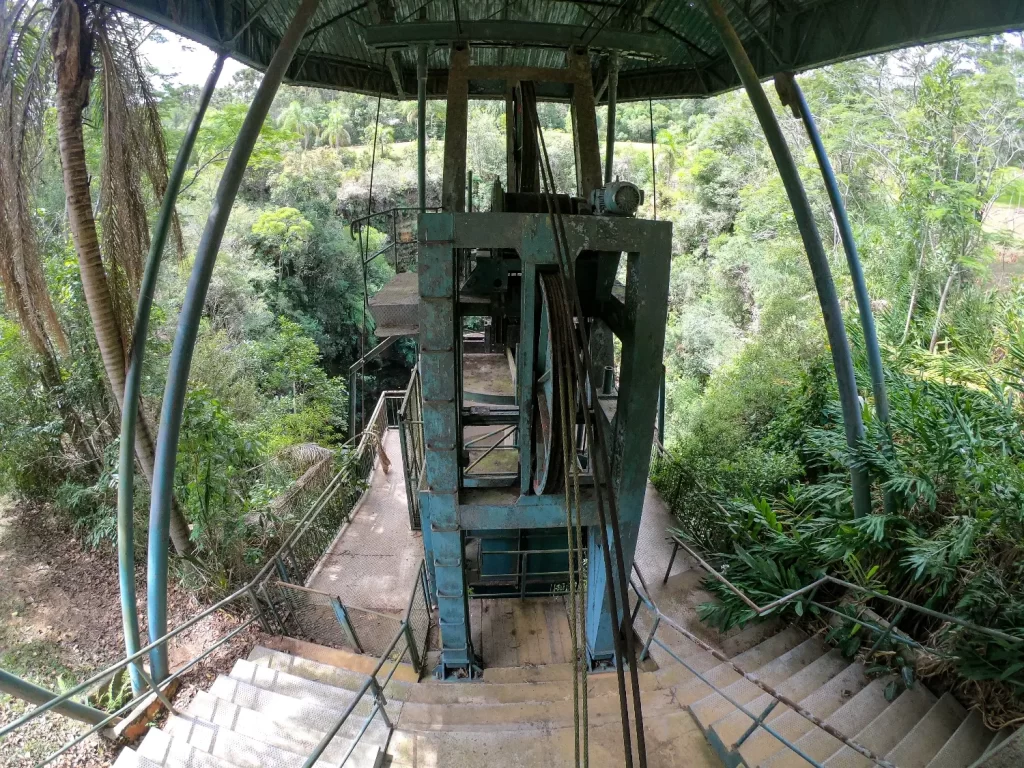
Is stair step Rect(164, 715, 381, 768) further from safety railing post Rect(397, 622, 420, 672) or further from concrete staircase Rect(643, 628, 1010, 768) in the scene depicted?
concrete staircase Rect(643, 628, 1010, 768)

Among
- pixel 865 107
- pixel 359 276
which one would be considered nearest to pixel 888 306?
pixel 865 107

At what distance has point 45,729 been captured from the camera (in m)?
6.44

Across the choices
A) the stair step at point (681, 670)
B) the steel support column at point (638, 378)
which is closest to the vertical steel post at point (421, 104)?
the steel support column at point (638, 378)

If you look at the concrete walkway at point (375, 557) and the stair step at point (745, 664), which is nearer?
the stair step at point (745, 664)

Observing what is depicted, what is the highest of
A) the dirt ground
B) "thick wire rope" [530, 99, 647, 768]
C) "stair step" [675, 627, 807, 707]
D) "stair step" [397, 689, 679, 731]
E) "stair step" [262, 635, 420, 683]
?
"thick wire rope" [530, 99, 647, 768]

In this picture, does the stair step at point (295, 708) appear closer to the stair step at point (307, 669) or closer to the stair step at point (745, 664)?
the stair step at point (307, 669)

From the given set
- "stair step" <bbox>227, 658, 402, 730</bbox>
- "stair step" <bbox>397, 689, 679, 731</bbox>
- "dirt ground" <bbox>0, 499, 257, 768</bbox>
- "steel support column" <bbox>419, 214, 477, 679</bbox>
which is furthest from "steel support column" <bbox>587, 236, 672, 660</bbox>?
"dirt ground" <bbox>0, 499, 257, 768</bbox>

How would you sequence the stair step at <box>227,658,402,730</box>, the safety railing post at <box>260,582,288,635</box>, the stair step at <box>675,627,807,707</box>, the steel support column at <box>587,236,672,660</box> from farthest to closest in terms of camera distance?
the safety railing post at <box>260,582,288,635</box> < the stair step at <box>675,627,807,707</box> < the stair step at <box>227,658,402,730</box> < the steel support column at <box>587,236,672,660</box>

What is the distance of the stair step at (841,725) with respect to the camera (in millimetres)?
4195

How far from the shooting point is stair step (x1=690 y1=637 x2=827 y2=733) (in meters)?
4.59

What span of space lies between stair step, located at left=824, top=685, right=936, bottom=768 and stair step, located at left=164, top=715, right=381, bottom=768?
11.6 ft

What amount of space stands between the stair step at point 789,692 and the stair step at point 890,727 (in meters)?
0.50

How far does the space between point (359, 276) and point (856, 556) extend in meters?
19.9

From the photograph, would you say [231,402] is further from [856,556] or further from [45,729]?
[856,556]
